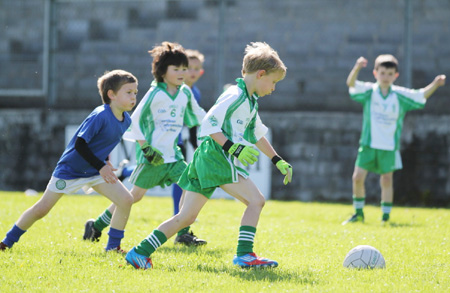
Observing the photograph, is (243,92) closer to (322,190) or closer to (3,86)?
(322,190)

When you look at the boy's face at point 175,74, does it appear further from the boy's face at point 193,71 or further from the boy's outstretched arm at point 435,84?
the boy's outstretched arm at point 435,84

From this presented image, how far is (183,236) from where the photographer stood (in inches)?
248

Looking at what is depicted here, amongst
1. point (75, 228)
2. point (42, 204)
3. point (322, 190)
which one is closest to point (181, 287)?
point (42, 204)

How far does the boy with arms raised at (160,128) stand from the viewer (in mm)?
6312

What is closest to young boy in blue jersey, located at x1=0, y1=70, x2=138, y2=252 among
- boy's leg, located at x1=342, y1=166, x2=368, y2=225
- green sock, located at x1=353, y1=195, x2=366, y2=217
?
boy's leg, located at x1=342, y1=166, x2=368, y2=225

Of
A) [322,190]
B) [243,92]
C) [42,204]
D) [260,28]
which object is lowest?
[322,190]

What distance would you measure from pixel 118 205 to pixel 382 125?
4561 mm

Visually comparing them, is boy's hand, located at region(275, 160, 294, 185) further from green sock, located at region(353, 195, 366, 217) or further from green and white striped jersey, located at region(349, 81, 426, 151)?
green and white striped jersey, located at region(349, 81, 426, 151)

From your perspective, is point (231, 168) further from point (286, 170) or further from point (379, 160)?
point (379, 160)

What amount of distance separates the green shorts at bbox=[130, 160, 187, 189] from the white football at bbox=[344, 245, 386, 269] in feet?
6.77

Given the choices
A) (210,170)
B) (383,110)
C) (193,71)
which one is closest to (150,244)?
(210,170)

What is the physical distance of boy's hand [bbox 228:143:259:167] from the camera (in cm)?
463

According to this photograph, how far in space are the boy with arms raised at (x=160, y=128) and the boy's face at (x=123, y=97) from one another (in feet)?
2.16

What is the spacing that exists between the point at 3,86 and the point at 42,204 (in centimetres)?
743
